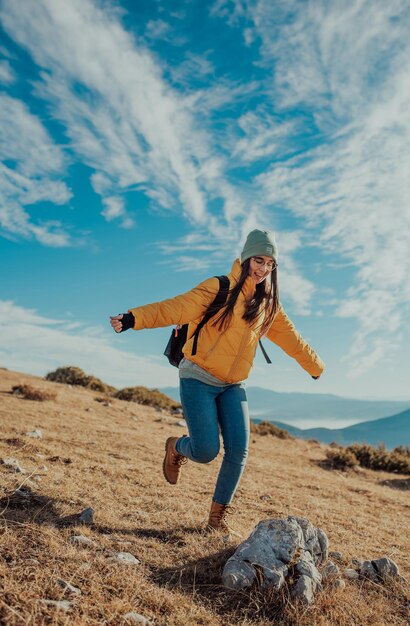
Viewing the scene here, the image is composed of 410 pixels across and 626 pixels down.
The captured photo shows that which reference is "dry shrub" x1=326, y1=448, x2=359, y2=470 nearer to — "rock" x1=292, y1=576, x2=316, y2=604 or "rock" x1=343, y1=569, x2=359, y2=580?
"rock" x1=343, y1=569, x2=359, y2=580

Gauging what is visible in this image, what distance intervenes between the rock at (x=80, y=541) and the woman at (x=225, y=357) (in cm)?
123

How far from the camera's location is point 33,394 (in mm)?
12555

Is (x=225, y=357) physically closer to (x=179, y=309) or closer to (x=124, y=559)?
(x=179, y=309)

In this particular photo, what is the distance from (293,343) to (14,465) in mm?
3423

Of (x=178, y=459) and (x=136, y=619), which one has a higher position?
(x=178, y=459)

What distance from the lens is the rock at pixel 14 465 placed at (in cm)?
510

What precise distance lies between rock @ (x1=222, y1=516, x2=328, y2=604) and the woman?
2.72ft

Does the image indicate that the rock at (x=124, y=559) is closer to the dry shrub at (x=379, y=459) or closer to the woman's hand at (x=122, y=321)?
the woman's hand at (x=122, y=321)

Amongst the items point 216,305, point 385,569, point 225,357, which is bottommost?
point 385,569

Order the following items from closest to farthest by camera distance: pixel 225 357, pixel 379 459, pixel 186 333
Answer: pixel 225 357 < pixel 186 333 < pixel 379 459

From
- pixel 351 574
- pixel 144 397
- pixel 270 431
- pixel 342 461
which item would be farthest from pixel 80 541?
pixel 144 397

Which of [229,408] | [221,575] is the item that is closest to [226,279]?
[229,408]

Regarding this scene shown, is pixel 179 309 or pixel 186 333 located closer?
pixel 179 309

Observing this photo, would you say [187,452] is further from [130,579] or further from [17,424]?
[17,424]
